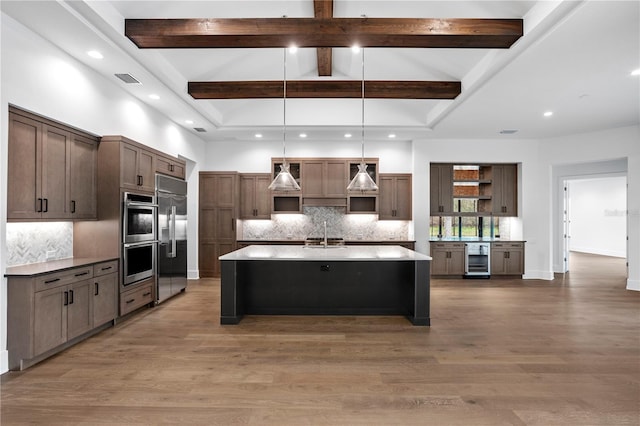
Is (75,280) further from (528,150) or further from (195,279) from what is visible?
(528,150)

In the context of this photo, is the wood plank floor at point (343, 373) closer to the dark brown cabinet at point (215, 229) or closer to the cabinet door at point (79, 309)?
the cabinet door at point (79, 309)

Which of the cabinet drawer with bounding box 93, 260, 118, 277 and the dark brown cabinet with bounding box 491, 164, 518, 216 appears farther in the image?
the dark brown cabinet with bounding box 491, 164, 518, 216

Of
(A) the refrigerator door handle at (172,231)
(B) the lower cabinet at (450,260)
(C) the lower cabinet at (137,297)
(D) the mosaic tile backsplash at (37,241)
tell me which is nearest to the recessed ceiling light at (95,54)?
(D) the mosaic tile backsplash at (37,241)

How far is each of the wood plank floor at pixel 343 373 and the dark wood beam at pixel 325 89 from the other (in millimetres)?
3301

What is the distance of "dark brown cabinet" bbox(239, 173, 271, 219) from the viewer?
7.64 m

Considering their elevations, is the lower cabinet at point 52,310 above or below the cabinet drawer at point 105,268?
below

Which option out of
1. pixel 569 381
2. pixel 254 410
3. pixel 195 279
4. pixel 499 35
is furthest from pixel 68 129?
pixel 569 381

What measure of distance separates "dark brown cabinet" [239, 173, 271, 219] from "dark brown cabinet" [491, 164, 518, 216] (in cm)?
506

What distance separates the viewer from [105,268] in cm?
394

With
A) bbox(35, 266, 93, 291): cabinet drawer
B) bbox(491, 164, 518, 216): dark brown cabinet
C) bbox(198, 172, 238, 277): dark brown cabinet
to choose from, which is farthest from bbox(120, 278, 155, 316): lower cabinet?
bbox(491, 164, 518, 216): dark brown cabinet

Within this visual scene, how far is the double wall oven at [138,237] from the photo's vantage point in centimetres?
431

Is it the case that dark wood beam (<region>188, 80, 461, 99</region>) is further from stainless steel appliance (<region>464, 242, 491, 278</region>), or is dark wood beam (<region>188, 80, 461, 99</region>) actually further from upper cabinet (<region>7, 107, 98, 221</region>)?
stainless steel appliance (<region>464, 242, 491, 278</region>)

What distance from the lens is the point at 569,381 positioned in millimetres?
2797

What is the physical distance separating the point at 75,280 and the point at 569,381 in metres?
4.56
